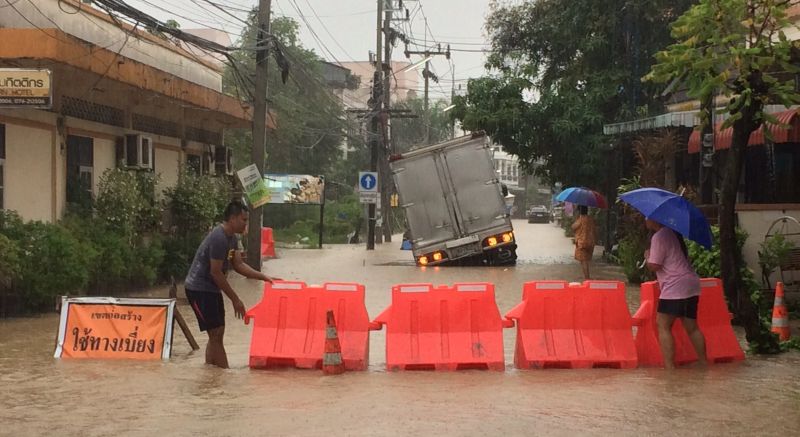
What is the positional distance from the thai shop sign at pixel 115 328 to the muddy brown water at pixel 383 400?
0.26 meters

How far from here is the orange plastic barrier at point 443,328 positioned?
10312 millimetres

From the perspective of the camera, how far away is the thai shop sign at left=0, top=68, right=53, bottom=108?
14.8 meters

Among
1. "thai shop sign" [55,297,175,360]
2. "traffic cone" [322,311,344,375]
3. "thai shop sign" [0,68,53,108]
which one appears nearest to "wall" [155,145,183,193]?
"thai shop sign" [0,68,53,108]

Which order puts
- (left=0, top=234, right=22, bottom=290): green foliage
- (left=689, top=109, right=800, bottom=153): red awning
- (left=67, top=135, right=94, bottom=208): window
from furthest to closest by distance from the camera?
(left=67, top=135, right=94, bottom=208): window, (left=689, top=109, right=800, bottom=153): red awning, (left=0, top=234, right=22, bottom=290): green foliage

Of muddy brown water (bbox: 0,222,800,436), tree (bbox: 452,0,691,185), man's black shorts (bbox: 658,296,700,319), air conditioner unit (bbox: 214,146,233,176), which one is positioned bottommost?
muddy brown water (bbox: 0,222,800,436)

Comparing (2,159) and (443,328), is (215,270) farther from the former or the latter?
(2,159)

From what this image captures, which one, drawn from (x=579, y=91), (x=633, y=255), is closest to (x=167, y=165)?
(x=633, y=255)

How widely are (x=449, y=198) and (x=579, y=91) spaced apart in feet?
20.1

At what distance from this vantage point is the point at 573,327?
34.5ft

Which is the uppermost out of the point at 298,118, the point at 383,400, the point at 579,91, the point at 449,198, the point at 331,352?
the point at 298,118

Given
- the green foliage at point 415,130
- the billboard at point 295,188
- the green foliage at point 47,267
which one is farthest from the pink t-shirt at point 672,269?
the green foliage at point 415,130

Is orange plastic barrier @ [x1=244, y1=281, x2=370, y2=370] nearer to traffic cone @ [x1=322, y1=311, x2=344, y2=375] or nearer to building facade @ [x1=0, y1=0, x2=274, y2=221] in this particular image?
traffic cone @ [x1=322, y1=311, x2=344, y2=375]

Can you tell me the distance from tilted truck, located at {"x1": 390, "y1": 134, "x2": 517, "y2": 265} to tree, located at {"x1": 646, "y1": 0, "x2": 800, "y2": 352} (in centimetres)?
1751

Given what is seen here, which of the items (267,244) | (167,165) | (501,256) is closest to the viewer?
(167,165)
